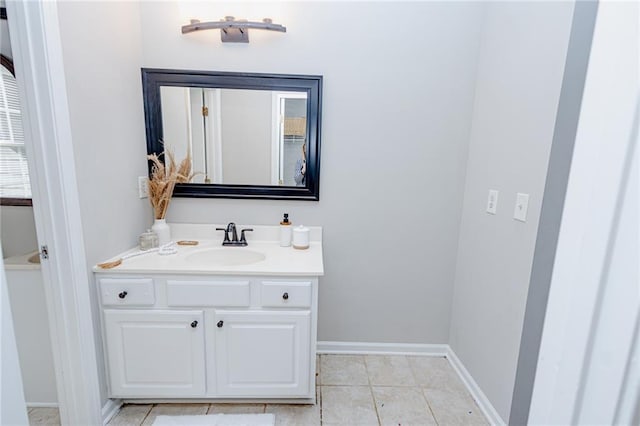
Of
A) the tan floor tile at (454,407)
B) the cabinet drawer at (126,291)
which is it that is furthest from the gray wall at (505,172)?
the cabinet drawer at (126,291)

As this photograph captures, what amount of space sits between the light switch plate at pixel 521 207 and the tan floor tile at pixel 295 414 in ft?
4.70

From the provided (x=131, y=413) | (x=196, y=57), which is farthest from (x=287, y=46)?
(x=131, y=413)

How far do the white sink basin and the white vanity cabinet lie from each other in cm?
34

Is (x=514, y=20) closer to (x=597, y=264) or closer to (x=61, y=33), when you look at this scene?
(x=597, y=264)

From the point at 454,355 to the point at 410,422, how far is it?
631mm

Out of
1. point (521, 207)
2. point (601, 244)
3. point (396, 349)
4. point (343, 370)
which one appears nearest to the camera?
point (601, 244)

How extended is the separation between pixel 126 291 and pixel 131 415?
689 mm

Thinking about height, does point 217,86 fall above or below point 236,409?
above

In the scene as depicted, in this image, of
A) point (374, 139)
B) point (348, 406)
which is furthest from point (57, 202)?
point (348, 406)

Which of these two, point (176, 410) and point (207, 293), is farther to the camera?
point (176, 410)

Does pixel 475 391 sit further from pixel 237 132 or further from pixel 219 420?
pixel 237 132

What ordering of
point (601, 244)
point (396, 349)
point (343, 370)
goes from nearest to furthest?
point (601, 244), point (343, 370), point (396, 349)

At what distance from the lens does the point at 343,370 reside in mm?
1897

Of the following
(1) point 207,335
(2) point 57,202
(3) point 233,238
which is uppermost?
(2) point 57,202
